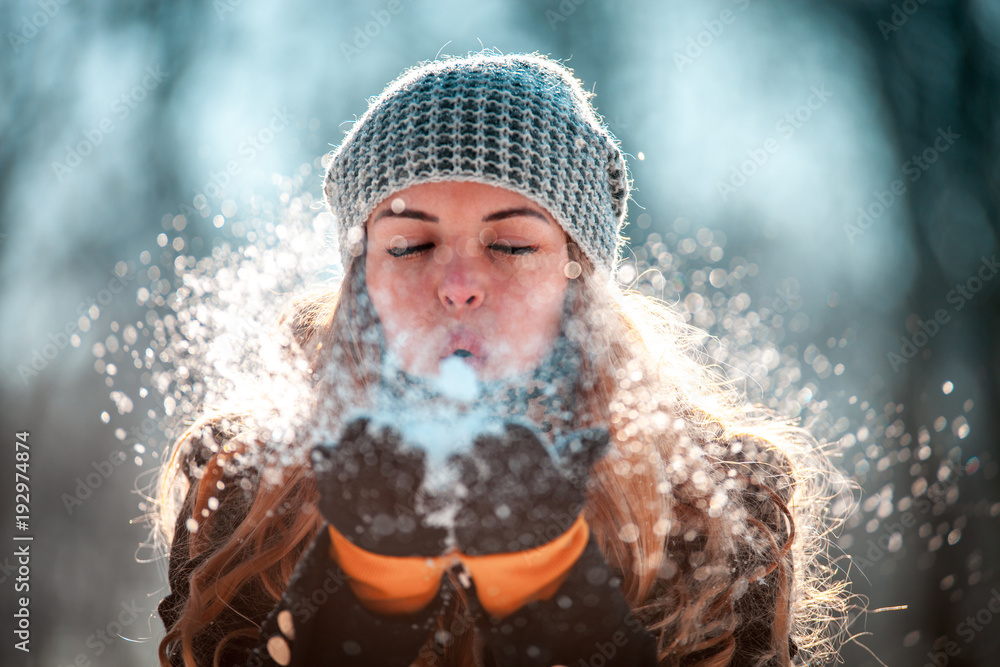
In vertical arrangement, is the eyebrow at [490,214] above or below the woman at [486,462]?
above

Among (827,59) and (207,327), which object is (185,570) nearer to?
(207,327)

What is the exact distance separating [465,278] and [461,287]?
2cm

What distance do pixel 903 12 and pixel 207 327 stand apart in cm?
409

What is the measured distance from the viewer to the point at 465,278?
1.18 meters

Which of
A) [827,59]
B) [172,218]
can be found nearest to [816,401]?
[827,59]

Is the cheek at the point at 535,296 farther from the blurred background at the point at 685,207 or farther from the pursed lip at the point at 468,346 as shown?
the blurred background at the point at 685,207

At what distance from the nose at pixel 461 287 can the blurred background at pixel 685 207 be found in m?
1.90

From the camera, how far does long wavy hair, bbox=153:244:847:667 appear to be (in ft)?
4.42

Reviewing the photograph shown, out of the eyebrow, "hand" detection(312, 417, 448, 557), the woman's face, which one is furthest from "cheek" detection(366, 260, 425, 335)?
"hand" detection(312, 417, 448, 557)

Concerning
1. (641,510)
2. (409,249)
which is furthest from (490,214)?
(641,510)

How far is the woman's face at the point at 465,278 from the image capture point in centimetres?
121

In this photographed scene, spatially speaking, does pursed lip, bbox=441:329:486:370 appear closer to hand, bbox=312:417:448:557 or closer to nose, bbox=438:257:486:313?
nose, bbox=438:257:486:313

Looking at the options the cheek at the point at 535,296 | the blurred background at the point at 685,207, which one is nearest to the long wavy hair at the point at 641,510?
the cheek at the point at 535,296

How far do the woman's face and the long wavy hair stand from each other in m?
0.14
